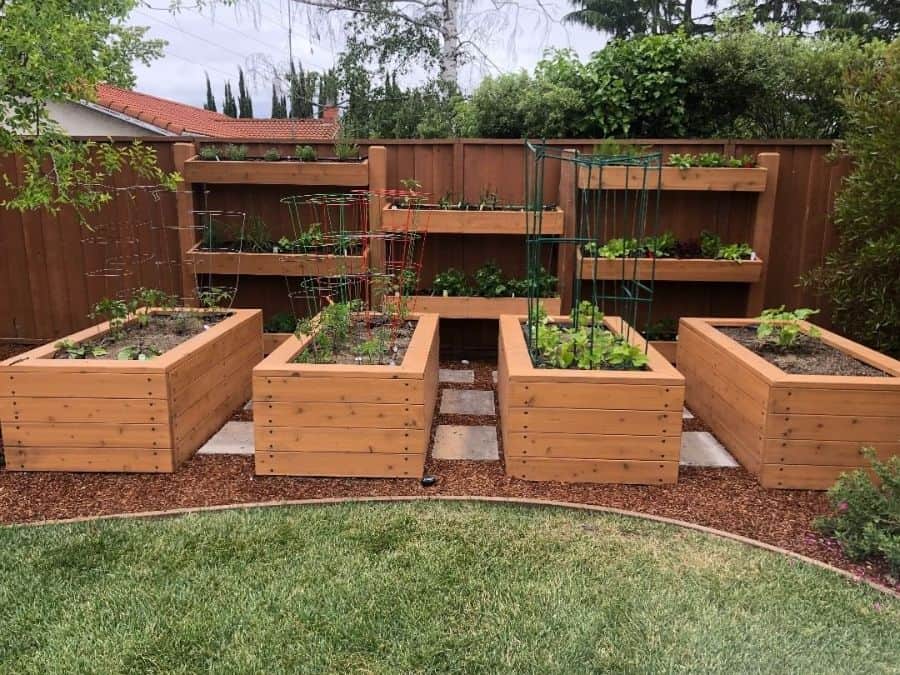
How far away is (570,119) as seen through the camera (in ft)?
20.8

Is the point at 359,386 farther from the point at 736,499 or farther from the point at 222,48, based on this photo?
the point at 222,48

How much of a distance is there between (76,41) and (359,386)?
2100 mm

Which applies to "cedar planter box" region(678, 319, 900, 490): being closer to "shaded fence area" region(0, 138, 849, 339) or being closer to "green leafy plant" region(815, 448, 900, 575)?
"green leafy plant" region(815, 448, 900, 575)

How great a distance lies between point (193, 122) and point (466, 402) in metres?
13.4

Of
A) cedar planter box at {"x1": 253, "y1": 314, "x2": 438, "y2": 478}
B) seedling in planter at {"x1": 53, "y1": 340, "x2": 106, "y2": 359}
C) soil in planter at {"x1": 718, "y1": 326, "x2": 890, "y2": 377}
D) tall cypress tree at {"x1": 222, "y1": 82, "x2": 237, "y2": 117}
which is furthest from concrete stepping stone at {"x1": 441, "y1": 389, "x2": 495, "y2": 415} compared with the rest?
tall cypress tree at {"x1": 222, "y1": 82, "x2": 237, "y2": 117}

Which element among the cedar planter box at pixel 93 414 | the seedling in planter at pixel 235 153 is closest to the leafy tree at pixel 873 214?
the cedar planter box at pixel 93 414

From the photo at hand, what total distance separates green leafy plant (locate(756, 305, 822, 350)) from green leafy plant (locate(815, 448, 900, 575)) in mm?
1153

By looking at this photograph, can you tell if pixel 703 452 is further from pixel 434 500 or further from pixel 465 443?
pixel 434 500

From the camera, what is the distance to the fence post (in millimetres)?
5367

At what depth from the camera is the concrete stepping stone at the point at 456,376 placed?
17.1 feet

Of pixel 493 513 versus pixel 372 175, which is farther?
pixel 372 175

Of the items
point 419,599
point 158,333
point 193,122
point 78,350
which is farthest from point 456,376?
point 193,122

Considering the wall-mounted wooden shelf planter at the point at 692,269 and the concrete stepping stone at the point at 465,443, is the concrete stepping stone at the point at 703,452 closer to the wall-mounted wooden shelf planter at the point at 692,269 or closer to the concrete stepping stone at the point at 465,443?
the concrete stepping stone at the point at 465,443

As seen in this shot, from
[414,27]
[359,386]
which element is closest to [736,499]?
[359,386]
